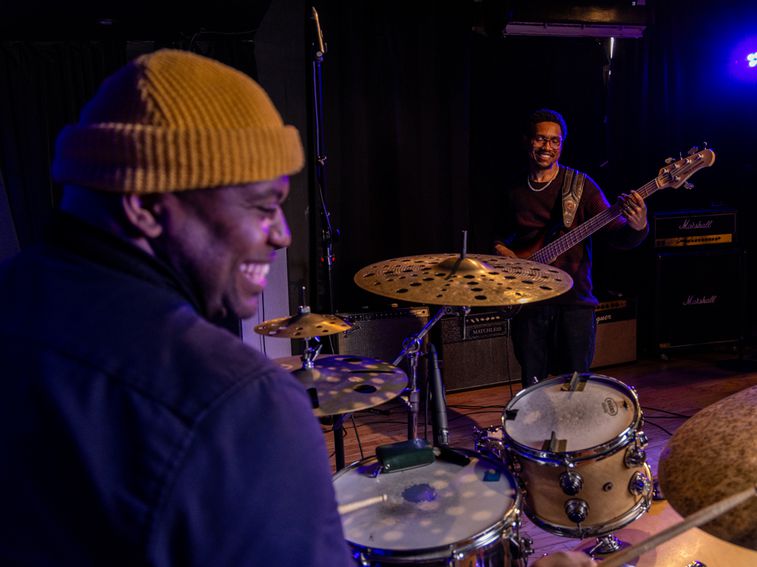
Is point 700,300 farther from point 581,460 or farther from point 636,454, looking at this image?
point 581,460

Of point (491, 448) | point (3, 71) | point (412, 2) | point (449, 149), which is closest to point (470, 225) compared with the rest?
point (449, 149)

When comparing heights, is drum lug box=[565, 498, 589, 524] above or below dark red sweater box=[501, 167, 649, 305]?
below

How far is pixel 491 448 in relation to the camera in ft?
8.01

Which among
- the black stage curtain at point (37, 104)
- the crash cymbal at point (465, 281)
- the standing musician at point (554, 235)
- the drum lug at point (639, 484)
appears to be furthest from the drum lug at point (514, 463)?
the black stage curtain at point (37, 104)

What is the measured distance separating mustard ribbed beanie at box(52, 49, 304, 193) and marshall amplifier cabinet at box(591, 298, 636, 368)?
15.6 feet

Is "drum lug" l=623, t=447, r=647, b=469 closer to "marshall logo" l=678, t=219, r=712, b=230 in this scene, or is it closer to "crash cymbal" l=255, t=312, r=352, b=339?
"crash cymbal" l=255, t=312, r=352, b=339

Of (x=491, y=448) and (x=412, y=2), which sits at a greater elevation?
(x=412, y=2)

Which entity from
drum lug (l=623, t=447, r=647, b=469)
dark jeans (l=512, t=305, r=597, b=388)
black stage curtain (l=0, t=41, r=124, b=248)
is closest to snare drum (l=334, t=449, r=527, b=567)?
drum lug (l=623, t=447, r=647, b=469)

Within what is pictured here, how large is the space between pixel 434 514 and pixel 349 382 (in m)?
0.62

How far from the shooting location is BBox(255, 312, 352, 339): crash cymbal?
7.68ft

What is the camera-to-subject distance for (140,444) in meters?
0.60

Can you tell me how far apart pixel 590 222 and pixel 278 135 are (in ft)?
8.96

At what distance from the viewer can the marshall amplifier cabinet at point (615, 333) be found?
16.9 feet

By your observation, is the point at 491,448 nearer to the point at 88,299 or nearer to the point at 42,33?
the point at 88,299
